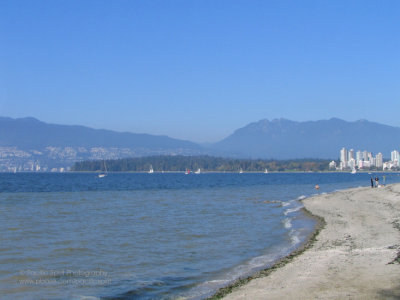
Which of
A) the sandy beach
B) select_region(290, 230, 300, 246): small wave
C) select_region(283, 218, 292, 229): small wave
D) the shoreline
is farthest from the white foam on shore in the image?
select_region(283, 218, 292, 229): small wave

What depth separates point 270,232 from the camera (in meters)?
26.8

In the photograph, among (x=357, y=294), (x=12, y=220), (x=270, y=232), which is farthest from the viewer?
(x=12, y=220)

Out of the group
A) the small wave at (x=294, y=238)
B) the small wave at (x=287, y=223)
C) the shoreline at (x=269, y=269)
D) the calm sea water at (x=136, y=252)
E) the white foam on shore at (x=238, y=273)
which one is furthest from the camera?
the small wave at (x=287, y=223)

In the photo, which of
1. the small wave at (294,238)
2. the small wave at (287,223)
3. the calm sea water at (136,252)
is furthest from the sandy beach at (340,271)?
the small wave at (287,223)

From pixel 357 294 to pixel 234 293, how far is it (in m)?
3.09

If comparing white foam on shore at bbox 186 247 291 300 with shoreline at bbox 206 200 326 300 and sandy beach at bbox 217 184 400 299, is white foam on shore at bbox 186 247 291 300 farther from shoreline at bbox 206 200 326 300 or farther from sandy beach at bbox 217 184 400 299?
sandy beach at bbox 217 184 400 299

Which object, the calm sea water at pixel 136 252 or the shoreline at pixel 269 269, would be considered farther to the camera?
the calm sea water at pixel 136 252

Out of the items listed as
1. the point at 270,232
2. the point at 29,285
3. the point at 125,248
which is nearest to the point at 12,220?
the point at 125,248

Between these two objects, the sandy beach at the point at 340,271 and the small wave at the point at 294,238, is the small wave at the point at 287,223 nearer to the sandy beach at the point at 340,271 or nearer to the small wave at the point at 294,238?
the small wave at the point at 294,238

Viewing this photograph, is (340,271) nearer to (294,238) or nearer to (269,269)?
(269,269)

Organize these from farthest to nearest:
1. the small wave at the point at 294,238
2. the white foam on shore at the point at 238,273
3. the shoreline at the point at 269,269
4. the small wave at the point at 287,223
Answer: the small wave at the point at 287,223
the small wave at the point at 294,238
the white foam on shore at the point at 238,273
the shoreline at the point at 269,269

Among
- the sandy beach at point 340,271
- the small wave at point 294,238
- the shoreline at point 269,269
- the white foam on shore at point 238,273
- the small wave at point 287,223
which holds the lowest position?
the small wave at point 287,223

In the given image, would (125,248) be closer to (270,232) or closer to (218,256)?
(218,256)

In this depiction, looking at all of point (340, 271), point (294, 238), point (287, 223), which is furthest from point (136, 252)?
point (287, 223)
